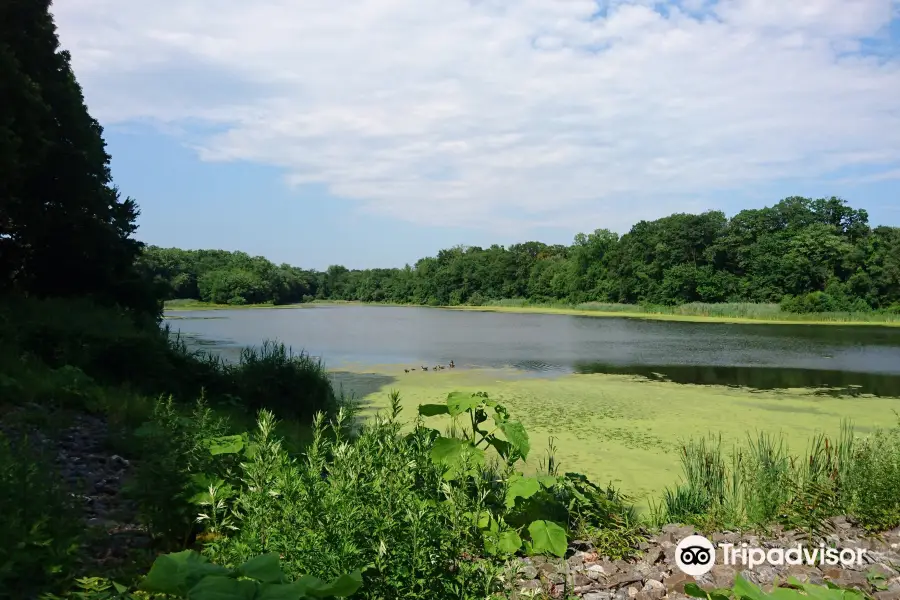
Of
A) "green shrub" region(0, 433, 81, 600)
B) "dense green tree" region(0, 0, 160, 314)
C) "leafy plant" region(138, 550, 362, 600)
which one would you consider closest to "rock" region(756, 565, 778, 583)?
"leafy plant" region(138, 550, 362, 600)

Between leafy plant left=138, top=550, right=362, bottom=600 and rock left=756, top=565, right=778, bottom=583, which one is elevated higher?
leafy plant left=138, top=550, right=362, bottom=600

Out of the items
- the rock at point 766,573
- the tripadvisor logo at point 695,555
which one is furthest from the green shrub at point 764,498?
the rock at point 766,573

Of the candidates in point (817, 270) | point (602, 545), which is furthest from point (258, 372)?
point (817, 270)

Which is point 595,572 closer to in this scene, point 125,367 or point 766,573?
point 766,573

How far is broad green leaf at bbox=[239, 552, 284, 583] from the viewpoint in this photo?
1612mm

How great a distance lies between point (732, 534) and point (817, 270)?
2241 inches

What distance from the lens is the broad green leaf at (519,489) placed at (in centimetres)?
317

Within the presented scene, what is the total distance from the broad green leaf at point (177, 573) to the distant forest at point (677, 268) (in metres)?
32.2

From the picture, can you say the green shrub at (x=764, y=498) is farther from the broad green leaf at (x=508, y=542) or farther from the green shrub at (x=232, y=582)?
the green shrub at (x=232, y=582)

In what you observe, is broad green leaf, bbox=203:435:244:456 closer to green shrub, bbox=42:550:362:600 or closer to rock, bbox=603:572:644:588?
green shrub, bbox=42:550:362:600

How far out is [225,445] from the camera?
3.72 m

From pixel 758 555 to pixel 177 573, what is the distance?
316 cm

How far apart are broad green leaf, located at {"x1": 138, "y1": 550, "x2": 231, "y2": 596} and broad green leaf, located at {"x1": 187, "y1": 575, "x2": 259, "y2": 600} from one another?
0.19 feet

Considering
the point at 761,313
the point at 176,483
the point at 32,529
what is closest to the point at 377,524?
the point at 32,529
